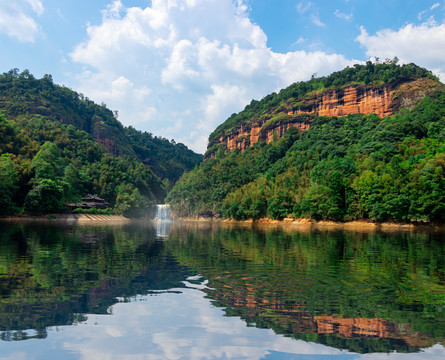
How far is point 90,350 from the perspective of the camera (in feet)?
19.0

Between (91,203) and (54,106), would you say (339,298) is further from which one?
(54,106)

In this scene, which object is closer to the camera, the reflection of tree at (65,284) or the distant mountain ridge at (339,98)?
the reflection of tree at (65,284)

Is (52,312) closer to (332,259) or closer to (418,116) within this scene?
(332,259)

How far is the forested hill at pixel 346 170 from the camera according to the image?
5544cm

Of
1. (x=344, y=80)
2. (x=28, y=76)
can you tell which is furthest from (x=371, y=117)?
(x=28, y=76)

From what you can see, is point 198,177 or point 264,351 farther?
point 198,177

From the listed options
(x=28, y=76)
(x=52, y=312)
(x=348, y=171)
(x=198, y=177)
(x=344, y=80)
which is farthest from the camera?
(x=28, y=76)

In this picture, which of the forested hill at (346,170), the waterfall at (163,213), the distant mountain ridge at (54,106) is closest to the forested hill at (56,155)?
the distant mountain ridge at (54,106)

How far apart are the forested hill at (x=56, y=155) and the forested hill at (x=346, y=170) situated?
26.4 meters

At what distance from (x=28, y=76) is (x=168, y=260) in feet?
581

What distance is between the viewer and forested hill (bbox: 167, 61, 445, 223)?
5544cm

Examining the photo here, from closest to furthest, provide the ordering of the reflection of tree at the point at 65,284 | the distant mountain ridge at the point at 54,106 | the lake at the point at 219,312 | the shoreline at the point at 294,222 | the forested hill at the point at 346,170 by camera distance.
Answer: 1. the lake at the point at 219,312
2. the reflection of tree at the point at 65,284
3. the shoreline at the point at 294,222
4. the forested hill at the point at 346,170
5. the distant mountain ridge at the point at 54,106

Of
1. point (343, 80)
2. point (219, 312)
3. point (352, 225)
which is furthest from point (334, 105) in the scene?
point (219, 312)

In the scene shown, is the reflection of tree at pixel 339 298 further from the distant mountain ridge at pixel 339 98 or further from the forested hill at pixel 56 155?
the distant mountain ridge at pixel 339 98
